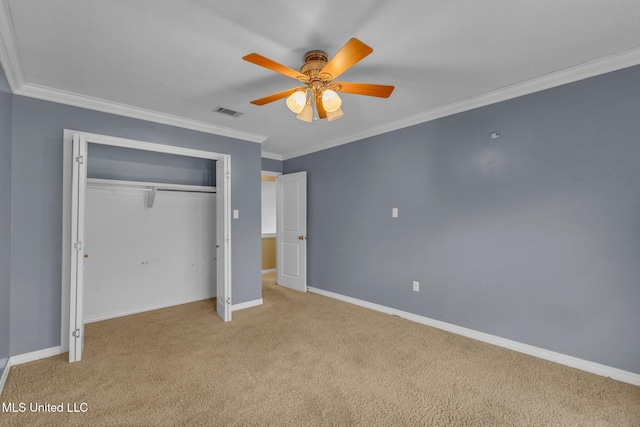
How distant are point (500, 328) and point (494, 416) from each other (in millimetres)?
1208

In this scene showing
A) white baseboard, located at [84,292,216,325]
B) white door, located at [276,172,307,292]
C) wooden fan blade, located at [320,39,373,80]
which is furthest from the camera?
white door, located at [276,172,307,292]

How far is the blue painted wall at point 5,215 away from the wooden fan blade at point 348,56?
2.47m

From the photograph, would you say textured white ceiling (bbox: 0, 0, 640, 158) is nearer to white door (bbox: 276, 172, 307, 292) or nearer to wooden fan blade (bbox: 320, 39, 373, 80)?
wooden fan blade (bbox: 320, 39, 373, 80)

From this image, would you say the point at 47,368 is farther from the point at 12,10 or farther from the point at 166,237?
the point at 12,10

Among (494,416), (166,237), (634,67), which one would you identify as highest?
(634,67)

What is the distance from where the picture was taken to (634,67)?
224 cm

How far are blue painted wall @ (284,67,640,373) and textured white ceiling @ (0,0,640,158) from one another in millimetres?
350

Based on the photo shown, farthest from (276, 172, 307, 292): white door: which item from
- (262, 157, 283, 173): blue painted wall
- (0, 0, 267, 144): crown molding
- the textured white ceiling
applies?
the textured white ceiling

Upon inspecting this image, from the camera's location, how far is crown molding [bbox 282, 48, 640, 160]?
2.26 m

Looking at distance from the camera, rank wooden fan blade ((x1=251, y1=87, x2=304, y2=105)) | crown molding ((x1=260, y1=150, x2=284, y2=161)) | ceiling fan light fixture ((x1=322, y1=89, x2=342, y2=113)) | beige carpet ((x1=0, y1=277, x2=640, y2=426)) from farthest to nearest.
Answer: crown molding ((x1=260, y1=150, x2=284, y2=161)), wooden fan blade ((x1=251, y1=87, x2=304, y2=105)), ceiling fan light fixture ((x1=322, y1=89, x2=342, y2=113)), beige carpet ((x1=0, y1=277, x2=640, y2=426))

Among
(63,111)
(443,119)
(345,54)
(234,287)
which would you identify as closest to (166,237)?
(234,287)

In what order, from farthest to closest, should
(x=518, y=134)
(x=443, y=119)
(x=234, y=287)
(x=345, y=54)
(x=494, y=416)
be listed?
(x=234, y=287), (x=443, y=119), (x=518, y=134), (x=494, y=416), (x=345, y=54)

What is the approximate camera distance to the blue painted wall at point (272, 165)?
17.6 ft

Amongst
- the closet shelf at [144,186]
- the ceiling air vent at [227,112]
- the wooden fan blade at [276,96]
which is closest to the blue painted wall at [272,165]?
the closet shelf at [144,186]
